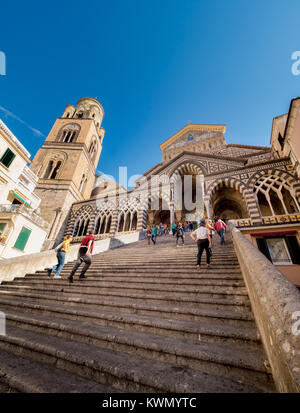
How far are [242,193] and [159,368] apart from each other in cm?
1455

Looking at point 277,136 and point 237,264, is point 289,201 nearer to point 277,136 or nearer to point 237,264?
point 277,136

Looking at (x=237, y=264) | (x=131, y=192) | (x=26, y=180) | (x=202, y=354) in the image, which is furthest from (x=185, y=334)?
(x=26, y=180)

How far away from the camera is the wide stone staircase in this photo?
165 centimetres

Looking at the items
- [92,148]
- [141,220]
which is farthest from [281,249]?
[92,148]

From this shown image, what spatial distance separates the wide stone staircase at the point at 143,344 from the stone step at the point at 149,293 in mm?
21

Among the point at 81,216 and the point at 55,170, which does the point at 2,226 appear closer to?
the point at 81,216

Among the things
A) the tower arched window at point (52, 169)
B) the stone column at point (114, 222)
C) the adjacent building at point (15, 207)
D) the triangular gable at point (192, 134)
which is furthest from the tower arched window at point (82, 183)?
the triangular gable at point (192, 134)

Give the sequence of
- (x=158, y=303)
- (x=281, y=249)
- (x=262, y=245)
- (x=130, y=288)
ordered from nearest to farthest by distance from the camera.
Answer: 1. (x=158, y=303)
2. (x=130, y=288)
3. (x=281, y=249)
4. (x=262, y=245)

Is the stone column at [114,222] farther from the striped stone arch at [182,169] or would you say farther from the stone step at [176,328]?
the stone step at [176,328]

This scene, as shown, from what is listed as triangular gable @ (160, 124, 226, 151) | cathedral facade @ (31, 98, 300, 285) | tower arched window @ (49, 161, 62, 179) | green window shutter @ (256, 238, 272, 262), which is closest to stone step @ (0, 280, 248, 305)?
cathedral facade @ (31, 98, 300, 285)

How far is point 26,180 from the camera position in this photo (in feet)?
55.2

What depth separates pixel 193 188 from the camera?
19.0 metres

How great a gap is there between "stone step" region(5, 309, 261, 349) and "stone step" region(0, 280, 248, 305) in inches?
29.1

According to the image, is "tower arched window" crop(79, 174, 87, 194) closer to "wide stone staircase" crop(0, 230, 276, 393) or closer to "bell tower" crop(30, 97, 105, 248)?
"bell tower" crop(30, 97, 105, 248)
